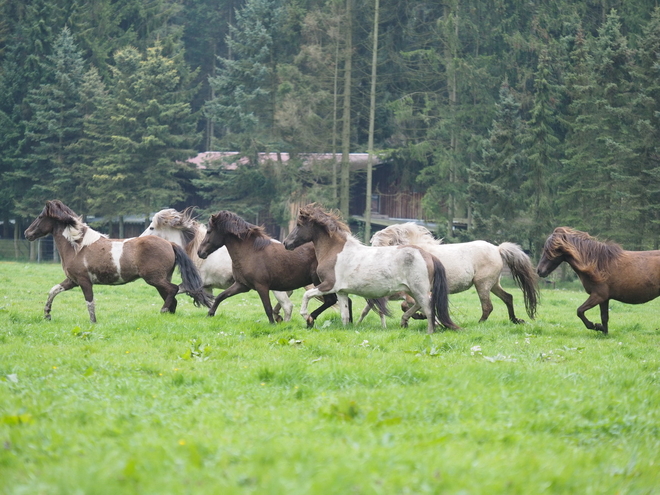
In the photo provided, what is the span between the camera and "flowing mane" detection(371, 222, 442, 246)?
14367 mm

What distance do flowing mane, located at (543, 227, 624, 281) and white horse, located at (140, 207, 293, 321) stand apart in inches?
188

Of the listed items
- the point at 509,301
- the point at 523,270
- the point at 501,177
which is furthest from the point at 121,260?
the point at 501,177

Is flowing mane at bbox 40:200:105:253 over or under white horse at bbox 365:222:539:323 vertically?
over

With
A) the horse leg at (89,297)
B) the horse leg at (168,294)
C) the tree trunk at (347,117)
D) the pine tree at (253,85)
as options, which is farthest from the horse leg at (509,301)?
the pine tree at (253,85)

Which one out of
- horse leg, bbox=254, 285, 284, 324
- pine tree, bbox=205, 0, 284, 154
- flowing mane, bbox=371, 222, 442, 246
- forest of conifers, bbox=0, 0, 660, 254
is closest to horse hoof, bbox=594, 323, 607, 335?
flowing mane, bbox=371, 222, 442, 246

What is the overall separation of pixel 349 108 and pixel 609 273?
3029cm

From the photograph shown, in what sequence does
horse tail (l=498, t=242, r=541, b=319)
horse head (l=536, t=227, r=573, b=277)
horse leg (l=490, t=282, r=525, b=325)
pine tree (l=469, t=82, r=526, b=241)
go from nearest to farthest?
horse head (l=536, t=227, r=573, b=277)
horse leg (l=490, t=282, r=525, b=325)
horse tail (l=498, t=242, r=541, b=319)
pine tree (l=469, t=82, r=526, b=241)

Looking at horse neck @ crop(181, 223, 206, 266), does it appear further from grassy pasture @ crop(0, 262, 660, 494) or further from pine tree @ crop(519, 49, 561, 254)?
pine tree @ crop(519, 49, 561, 254)

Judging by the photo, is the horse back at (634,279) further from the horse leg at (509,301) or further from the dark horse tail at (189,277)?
the dark horse tail at (189,277)

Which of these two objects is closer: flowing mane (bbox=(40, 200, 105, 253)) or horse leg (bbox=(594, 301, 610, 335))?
horse leg (bbox=(594, 301, 610, 335))

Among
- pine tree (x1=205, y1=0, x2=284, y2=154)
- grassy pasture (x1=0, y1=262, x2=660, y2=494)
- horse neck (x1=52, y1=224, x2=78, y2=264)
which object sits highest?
pine tree (x1=205, y1=0, x2=284, y2=154)

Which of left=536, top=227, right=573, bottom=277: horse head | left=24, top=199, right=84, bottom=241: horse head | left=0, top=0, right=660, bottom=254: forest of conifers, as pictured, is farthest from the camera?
left=0, top=0, right=660, bottom=254: forest of conifers

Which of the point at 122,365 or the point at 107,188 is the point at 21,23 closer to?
the point at 107,188

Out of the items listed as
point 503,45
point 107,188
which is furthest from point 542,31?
point 107,188
